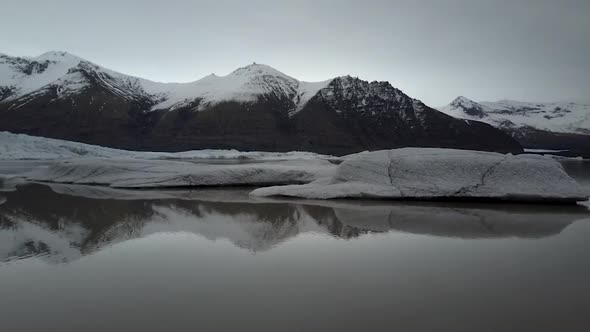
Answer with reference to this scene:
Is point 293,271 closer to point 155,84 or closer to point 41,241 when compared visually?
point 41,241

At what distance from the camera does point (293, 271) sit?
10.9 feet

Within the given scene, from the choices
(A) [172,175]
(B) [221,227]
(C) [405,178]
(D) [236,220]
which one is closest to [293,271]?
(B) [221,227]

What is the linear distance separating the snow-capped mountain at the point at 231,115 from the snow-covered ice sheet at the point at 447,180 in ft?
223

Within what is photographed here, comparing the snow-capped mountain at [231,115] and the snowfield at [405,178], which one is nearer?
the snowfield at [405,178]

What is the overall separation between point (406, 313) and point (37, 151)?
3563cm

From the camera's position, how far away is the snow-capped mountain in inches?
3142

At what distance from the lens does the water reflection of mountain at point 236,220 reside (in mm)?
4594

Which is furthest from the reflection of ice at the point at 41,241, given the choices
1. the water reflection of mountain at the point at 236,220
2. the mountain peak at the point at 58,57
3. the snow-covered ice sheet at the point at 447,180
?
the mountain peak at the point at 58,57

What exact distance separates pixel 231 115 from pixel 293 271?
87231 mm

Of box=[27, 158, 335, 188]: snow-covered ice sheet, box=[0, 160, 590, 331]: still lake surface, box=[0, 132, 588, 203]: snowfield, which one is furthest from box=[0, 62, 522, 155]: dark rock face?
box=[0, 160, 590, 331]: still lake surface

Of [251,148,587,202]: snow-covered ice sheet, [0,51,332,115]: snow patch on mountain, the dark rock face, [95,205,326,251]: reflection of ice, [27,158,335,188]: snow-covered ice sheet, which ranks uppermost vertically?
[0,51,332,115]: snow patch on mountain

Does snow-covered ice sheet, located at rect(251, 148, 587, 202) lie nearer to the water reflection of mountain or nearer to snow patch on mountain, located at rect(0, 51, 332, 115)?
the water reflection of mountain

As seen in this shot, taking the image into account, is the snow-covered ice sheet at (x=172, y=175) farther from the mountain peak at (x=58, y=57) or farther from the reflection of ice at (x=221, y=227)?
the mountain peak at (x=58, y=57)

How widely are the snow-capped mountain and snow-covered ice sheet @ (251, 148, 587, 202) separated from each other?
68.0 meters
